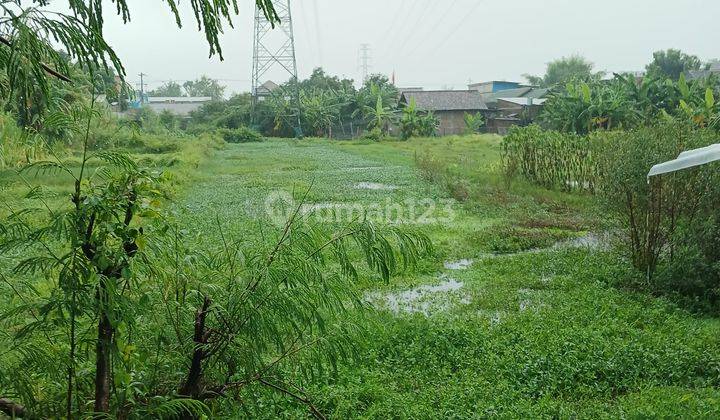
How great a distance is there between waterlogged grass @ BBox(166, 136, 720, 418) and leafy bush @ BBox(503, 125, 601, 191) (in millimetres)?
1962

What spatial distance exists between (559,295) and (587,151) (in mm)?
6998

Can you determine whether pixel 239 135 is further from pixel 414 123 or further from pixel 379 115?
pixel 414 123

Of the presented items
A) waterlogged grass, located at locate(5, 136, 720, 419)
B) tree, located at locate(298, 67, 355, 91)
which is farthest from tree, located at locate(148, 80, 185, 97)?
waterlogged grass, located at locate(5, 136, 720, 419)

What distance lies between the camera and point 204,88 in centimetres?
6869

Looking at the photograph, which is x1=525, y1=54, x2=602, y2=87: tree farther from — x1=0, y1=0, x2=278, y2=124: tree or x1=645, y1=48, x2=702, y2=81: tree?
x1=0, y1=0, x2=278, y2=124: tree

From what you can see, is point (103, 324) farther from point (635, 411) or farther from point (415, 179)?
point (415, 179)

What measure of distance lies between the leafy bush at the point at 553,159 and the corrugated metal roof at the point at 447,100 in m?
19.5

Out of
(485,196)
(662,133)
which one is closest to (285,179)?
(485,196)

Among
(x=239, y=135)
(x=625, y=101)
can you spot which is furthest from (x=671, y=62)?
(x=239, y=135)

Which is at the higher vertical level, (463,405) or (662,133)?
(662,133)

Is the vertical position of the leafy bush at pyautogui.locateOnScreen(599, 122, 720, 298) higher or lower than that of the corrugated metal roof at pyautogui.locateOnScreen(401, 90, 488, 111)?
lower

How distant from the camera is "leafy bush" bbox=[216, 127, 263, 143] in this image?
33.0 meters

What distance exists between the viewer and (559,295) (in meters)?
6.59

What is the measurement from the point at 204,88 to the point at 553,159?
197 feet
